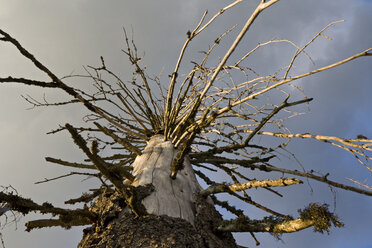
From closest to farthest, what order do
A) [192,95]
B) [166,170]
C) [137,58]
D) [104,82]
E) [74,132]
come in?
1. [74,132]
2. [166,170]
3. [104,82]
4. [137,58]
5. [192,95]

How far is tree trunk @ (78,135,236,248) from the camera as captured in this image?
1538 millimetres

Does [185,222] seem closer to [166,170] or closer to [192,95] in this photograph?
[166,170]

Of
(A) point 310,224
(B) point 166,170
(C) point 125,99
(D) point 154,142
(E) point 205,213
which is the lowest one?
(A) point 310,224

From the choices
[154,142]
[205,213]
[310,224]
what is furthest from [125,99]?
[310,224]

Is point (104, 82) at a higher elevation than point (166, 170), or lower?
higher

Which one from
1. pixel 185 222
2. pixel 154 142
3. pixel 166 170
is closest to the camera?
pixel 185 222

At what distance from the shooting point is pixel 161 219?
1.67 metres

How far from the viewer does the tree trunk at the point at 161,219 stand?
1.54m

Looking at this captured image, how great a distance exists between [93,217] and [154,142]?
1332mm

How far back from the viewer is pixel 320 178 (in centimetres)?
194

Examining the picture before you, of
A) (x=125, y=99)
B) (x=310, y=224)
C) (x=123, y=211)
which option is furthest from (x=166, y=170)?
(x=125, y=99)

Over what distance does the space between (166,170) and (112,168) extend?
1.79 feet

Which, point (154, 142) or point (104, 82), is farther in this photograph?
point (104, 82)

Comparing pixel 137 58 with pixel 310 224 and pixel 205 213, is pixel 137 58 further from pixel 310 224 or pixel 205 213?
pixel 310 224
